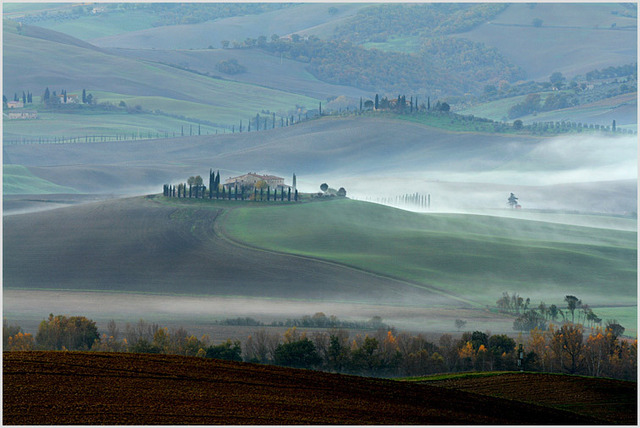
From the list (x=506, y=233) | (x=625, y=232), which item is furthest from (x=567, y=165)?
(x=506, y=233)

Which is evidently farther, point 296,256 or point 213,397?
point 296,256

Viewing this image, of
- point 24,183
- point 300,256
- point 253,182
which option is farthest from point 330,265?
point 24,183

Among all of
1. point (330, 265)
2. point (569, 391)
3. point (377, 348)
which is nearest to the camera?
point (569, 391)

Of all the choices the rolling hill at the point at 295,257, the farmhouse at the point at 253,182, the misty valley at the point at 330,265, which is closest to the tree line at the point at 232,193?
the misty valley at the point at 330,265

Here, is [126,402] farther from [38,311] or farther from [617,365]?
[38,311]

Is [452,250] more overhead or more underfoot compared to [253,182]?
more underfoot

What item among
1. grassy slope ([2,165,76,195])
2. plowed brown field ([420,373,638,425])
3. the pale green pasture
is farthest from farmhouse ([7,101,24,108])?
plowed brown field ([420,373,638,425])

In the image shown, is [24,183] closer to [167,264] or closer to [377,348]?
[167,264]
